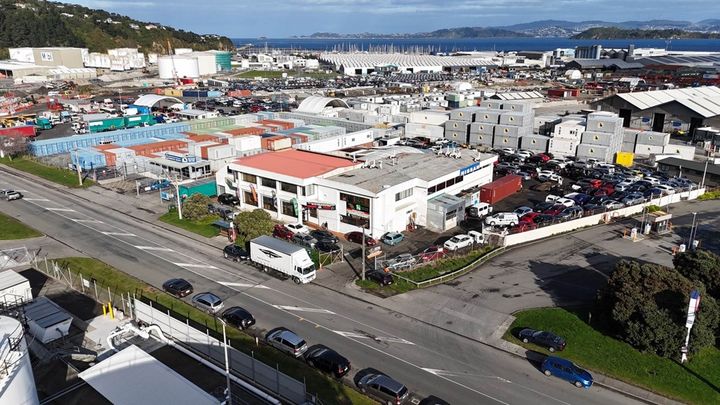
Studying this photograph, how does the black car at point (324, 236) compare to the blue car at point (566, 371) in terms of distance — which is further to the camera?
the black car at point (324, 236)

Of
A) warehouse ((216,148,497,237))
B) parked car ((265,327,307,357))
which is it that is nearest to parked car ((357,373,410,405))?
parked car ((265,327,307,357))

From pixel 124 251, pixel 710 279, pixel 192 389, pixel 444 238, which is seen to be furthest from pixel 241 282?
pixel 710 279

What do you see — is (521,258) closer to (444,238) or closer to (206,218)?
(444,238)

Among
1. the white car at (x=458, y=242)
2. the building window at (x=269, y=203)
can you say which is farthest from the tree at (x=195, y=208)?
the white car at (x=458, y=242)

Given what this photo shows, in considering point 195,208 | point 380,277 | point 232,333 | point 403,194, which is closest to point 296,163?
point 195,208

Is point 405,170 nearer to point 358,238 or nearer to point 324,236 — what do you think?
point 358,238

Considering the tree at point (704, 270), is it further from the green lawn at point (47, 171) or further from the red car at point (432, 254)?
the green lawn at point (47, 171)

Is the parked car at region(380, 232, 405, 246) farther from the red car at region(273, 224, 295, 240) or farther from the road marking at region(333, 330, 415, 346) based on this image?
the road marking at region(333, 330, 415, 346)
